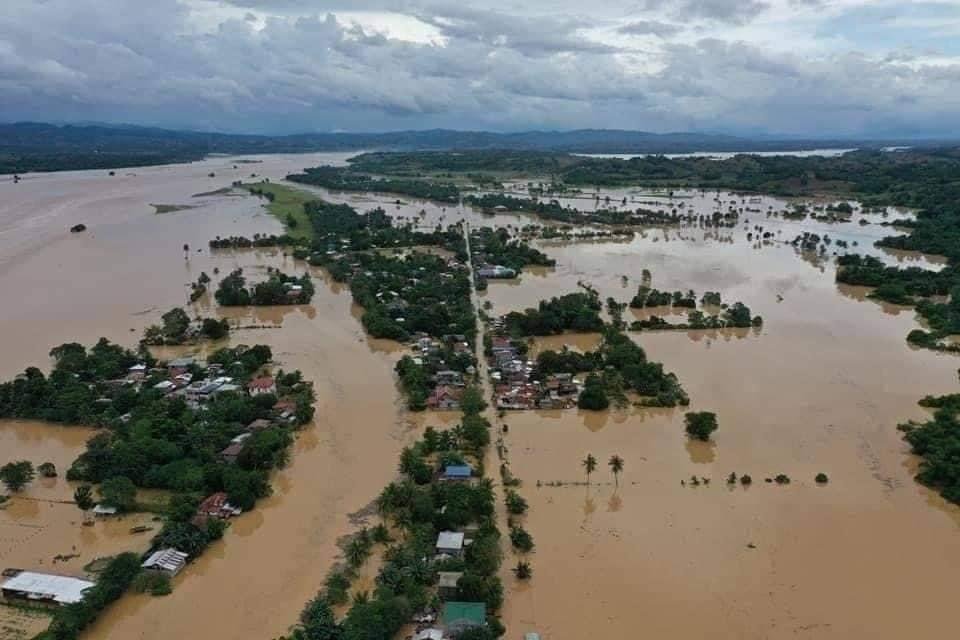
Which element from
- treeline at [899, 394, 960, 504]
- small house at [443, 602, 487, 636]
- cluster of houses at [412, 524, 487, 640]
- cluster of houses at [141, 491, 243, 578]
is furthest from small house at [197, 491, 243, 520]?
treeline at [899, 394, 960, 504]

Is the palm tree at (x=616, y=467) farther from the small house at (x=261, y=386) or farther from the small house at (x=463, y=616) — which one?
the small house at (x=261, y=386)

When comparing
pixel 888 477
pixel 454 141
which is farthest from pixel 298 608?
pixel 454 141

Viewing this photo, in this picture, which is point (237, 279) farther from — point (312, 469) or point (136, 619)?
point (136, 619)

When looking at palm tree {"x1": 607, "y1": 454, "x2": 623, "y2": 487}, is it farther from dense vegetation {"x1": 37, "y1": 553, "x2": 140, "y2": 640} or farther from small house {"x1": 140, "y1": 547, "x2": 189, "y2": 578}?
dense vegetation {"x1": 37, "y1": 553, "x2": 140, "y2": 640}

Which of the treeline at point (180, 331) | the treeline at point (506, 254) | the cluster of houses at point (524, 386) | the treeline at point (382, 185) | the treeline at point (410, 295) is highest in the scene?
the treeline at point (382, 185)

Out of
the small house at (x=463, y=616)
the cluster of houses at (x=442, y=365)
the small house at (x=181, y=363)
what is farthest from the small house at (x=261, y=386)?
the small house at (x=463, y=616)

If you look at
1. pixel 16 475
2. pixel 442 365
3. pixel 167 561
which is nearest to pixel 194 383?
pixel 16 475
